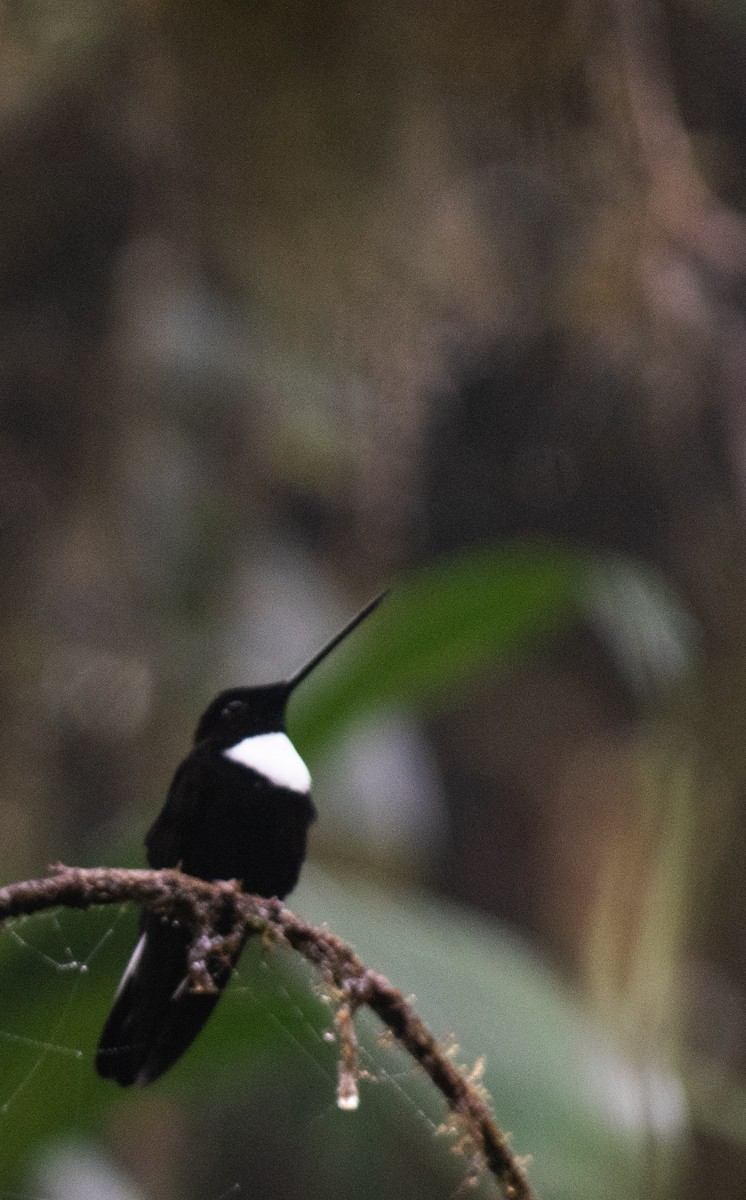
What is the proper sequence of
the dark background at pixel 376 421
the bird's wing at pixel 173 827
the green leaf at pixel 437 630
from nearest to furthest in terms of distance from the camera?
the bird's wing at pixel 173 827 → the green leaf at pixel 437 630 → the dark background at pixel 376 421

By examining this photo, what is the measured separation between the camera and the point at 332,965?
906 mm

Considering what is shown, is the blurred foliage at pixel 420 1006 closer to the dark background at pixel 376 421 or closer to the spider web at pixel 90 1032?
the spider web at pixel 90 1032

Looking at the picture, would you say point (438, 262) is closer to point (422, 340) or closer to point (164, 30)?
point (422, 340)

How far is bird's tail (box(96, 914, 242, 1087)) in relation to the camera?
1.11 m

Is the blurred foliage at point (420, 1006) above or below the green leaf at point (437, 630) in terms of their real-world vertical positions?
below

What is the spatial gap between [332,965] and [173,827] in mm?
364

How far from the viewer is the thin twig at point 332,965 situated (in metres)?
0.87

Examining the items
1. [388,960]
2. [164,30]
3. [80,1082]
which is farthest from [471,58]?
[80,1082]

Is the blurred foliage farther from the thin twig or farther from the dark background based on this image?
the dark background

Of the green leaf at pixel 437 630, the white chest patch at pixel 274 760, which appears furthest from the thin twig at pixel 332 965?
the green leaf at pixel 437 630

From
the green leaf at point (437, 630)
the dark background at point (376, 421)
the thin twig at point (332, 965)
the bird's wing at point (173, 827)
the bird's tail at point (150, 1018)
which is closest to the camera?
the thin twig at point (332, 965)

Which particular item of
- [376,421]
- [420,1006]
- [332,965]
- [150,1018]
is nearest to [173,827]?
[150,1018]

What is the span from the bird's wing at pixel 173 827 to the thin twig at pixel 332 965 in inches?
10.3

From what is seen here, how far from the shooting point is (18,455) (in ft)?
12.3
